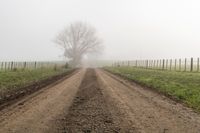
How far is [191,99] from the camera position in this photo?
11766 mm

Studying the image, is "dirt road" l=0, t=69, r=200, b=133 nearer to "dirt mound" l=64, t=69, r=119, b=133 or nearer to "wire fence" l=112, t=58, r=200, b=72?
"dirt mound" l=64, t=69, r=119, b=133

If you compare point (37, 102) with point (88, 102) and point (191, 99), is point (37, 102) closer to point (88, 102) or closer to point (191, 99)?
point (88, 102)

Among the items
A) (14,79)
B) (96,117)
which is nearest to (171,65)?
(14,79)

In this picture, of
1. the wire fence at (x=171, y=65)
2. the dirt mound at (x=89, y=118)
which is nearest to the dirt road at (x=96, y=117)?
the dirt mound at (x=89, y=118)

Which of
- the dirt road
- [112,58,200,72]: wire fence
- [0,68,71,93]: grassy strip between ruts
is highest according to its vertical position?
[112,58,200,72]: wire fence

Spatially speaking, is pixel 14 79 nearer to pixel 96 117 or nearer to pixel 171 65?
pixel 96 117

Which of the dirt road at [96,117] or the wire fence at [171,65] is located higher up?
the wire fence at [171,65]

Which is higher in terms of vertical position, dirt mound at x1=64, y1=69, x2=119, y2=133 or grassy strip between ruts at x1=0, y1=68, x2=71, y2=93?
grassy strip between ruts at x1=0, y1=68, x2=71, y2=93

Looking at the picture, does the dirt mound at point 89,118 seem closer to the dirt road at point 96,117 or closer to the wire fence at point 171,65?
the dirt road at point 96,117

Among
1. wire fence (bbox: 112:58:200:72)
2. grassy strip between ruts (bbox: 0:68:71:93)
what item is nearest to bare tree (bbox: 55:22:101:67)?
wire fence (bbox: 112:58:200:72)

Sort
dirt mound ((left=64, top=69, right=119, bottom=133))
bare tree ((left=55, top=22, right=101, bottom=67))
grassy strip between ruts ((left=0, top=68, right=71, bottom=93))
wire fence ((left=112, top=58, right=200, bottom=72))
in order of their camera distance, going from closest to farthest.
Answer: dirt mound ((left=64, top=69, right=119, bottom=133)) < grassy strip between ruts ((left=0, top=68, right=71, bottom=93)) < wire fence ((left=112, top=58, right=200, bottom=72)) < bare tree ((left=55, top=22, right=101, bottom=67))

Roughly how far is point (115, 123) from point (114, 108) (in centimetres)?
208

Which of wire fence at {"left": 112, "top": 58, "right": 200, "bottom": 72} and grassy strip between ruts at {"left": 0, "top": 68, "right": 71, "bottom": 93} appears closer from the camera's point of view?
grassy strip between ruts at {"left": 0, "top": 68, "right": 71, "bottom": 93}

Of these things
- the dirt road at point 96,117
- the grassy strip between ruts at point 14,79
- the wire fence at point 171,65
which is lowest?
the dirt road at point 96,117
